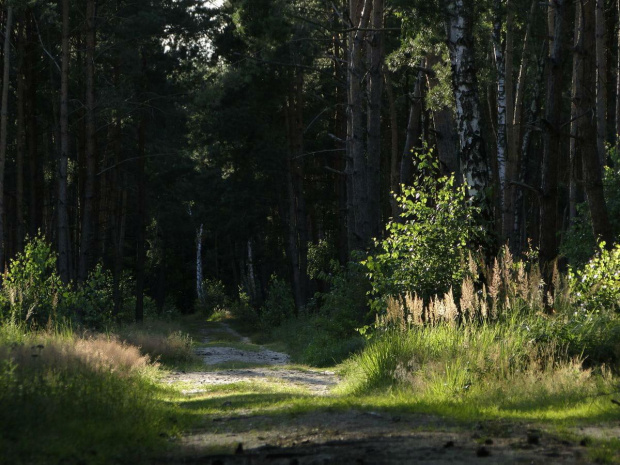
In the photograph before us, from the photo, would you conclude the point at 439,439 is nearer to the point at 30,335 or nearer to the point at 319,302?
the point at 30,335

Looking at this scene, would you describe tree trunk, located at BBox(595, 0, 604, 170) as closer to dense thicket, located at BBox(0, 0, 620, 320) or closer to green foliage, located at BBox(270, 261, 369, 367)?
dense thicket, located at BBox(0, 0, 620, 320)

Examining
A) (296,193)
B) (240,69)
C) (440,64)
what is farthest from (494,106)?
(440,64)

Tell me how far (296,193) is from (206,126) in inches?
220

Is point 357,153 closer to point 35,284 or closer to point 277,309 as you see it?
point 35,284

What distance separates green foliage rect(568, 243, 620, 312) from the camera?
1141cm

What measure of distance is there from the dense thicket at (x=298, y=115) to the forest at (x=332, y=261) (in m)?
0.11

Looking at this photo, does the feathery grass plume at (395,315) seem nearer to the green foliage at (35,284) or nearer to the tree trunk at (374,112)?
the green foliage at (35,284)

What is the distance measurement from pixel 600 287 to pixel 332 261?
9.84m

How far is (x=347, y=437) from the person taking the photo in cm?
722

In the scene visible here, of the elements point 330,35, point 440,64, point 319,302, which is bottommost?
point 319,302

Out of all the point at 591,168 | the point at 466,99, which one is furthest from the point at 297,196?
the point at 466,99

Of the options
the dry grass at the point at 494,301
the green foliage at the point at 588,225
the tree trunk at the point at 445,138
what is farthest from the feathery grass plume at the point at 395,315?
the green foliage at the point at 588,225

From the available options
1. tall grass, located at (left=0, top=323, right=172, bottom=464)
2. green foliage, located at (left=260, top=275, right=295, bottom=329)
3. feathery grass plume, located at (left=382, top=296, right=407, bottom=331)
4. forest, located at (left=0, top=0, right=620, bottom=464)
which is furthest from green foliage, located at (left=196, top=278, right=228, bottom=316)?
tall grass, located at (left=0, top=323, right=172, bottom=464)

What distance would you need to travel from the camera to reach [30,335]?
13.1 m
